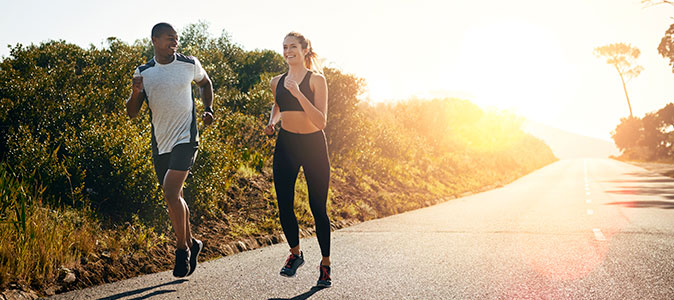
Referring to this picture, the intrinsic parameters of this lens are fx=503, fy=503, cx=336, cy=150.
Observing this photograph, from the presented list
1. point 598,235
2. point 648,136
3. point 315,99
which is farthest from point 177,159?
point 648,136

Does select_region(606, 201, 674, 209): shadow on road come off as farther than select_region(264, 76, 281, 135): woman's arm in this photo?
Yes

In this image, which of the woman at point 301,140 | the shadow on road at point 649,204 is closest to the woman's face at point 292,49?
the woman at point 301,140

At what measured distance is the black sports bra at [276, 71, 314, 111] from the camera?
4070mm

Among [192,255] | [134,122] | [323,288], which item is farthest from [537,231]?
[134,122]

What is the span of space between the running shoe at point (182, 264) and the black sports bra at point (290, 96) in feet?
4.85

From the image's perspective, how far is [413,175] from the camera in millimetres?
19141

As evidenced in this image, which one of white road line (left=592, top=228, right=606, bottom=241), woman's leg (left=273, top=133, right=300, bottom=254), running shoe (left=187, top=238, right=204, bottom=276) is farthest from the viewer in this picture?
white road line (left=592, top=228, right=606, bottom=241)

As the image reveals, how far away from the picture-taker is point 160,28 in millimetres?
4266

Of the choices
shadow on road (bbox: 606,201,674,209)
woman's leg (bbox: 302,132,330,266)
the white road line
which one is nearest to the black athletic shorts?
woman's leg (bbox: 302,132,330,266)

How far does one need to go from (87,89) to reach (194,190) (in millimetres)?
2098

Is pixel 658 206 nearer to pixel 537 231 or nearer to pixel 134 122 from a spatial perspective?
pixel 537 231

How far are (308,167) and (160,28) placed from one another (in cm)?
173

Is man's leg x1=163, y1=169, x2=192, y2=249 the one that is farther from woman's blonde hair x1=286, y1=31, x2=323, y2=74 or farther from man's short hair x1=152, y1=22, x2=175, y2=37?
woman's blonde hair x1=286, y1=31, x2=323, y2=74

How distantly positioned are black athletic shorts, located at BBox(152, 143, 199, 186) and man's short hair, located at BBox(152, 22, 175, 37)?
3.17ft
